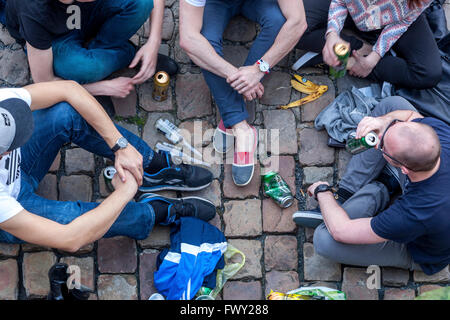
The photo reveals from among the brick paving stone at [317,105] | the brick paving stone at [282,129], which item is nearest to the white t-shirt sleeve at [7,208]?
the brick paving stone at [282,129]

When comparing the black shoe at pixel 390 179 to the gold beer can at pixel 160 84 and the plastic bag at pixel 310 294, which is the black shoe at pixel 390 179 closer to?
the plastic bag at pixel 310 294

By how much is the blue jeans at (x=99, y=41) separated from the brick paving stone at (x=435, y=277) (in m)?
3.30

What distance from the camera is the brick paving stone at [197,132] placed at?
181 inches

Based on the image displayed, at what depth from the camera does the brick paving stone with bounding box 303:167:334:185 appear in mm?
4531

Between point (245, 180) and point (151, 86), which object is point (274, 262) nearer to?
point (245, 180)

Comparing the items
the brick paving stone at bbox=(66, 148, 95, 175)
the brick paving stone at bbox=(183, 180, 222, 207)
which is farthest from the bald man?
the brick paving stone at bbox=(66, 148, 95, 175)

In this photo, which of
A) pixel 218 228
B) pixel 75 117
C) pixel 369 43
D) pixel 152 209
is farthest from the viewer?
pixel 369 43

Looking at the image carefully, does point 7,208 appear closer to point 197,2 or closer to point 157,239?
point 157,239

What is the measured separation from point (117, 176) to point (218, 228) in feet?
3.77

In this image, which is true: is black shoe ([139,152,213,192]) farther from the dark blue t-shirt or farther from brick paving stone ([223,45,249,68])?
the dark blue t-shirt

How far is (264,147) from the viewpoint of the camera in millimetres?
4598

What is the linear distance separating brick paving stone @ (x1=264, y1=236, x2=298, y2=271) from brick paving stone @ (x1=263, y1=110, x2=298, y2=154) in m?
0.83

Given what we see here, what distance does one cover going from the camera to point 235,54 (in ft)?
15.6

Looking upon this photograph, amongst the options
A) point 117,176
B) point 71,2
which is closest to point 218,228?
point 117,176
